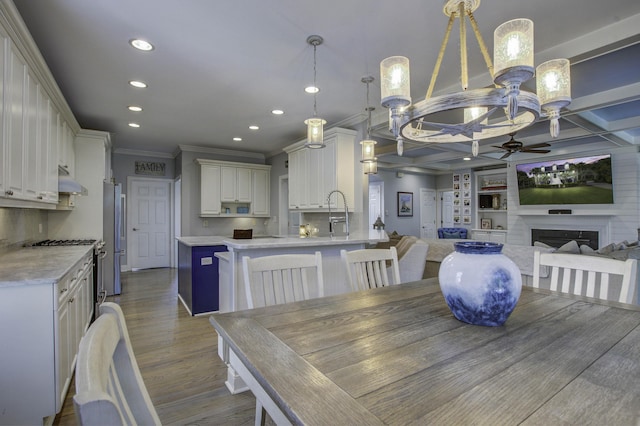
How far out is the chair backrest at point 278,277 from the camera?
1641mm

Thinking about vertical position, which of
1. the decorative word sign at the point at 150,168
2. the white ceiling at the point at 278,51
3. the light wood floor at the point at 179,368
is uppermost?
the white ceiling at the point at 278,51

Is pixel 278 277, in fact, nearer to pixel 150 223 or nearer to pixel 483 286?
pixel 483 286

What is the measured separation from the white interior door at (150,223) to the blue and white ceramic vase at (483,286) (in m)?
6.99

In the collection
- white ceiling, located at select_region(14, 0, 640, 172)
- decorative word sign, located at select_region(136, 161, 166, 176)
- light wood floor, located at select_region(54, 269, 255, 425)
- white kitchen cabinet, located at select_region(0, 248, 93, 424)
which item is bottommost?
light wood floor, located at select_region(54, 269, 255, 425)

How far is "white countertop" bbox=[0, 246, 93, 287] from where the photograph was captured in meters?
1.73

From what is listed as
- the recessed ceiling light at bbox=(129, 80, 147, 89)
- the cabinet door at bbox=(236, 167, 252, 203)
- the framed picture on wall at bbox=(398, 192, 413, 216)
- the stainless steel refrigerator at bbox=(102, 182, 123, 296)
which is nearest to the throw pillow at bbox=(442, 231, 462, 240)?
the framed picture on wall at bbox=(398, 192, 413, 216)

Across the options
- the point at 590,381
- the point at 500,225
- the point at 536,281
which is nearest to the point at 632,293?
the point at 536,281

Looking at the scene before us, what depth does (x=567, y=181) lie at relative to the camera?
22.0 feet

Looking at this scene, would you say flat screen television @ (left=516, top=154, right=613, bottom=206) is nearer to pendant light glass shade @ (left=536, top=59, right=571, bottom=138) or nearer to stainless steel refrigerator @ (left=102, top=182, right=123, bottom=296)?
pendant light glass shade @ (left=536, top=59, right=571, bottom=138)

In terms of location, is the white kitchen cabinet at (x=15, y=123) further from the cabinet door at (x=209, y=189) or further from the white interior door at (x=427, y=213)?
the white interior door at (x=427, y=213)

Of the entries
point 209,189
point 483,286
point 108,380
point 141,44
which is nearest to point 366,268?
point 483,286

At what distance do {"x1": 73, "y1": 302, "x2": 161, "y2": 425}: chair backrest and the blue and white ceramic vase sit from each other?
1.07 m

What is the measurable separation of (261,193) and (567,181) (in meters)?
6.39

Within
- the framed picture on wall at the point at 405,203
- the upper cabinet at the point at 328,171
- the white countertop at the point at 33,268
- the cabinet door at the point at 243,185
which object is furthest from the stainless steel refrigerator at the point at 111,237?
the framed picture on wall at the point at 405,203
